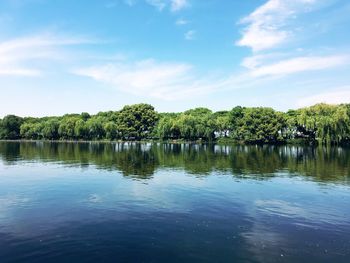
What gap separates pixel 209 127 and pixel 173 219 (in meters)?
130

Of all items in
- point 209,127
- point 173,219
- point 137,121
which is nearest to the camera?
point 173,219

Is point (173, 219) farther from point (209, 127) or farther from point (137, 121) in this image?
point (137, 121)

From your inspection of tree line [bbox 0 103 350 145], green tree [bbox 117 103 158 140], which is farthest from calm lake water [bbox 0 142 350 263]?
green tree [bbox 117 103 158 140]

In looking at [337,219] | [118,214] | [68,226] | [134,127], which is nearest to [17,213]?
[68,226]

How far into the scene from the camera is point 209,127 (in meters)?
150

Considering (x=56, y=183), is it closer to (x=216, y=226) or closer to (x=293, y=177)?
(x=216, y=226)

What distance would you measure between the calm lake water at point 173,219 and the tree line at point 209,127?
81.8 metres

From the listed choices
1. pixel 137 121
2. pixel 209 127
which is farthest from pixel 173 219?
pixel 137 121

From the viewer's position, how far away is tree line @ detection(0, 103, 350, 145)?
111856mm

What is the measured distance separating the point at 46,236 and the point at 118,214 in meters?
5.68

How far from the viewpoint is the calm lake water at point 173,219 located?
15461 millimetres

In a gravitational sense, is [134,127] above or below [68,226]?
above

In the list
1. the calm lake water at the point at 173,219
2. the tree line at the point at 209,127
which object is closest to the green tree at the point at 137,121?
the tree line at the point at 209,127

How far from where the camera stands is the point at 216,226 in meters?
19.6
